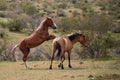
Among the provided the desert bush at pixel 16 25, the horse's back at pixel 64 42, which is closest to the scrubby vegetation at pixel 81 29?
the desert bush at pixel 16 25

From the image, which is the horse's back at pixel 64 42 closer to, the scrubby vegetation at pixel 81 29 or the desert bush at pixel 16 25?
the scrubby vegetation at pixel 81 29

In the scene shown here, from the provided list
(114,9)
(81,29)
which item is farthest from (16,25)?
(114,9)

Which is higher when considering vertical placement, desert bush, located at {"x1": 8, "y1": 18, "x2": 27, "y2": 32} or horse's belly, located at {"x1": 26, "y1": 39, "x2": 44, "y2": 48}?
horse's belly, located at {"x1": 26, "y1": 39, "x2": 44, "y2": 48}

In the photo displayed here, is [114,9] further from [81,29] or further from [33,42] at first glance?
[33,42]

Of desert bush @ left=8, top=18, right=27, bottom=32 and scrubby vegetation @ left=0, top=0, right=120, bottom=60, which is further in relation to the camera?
desert bush @ left=8, top=18, right=27, bottom=32

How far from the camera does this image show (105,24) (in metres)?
33.1

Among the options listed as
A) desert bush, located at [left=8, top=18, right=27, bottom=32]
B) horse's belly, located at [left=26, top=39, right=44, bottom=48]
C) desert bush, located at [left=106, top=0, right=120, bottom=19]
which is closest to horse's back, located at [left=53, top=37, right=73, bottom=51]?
horse's belly, located at [left=26, top=39, right=44, bottom=48]

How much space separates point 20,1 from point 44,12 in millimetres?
17466

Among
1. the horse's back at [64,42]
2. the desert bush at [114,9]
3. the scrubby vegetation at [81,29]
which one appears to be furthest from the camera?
the desert bush at [114,9]

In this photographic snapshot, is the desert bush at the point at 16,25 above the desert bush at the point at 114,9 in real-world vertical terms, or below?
below

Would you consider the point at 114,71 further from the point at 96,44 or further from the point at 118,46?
the point at 118,46

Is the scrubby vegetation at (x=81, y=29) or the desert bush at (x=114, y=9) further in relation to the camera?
the desert bush at (x=114, y=9)

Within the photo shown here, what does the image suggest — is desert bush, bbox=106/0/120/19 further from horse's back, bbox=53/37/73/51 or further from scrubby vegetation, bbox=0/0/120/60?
horse's back, bbox=53/37/73/51

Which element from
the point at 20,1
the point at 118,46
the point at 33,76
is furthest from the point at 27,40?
the point at 20,1
